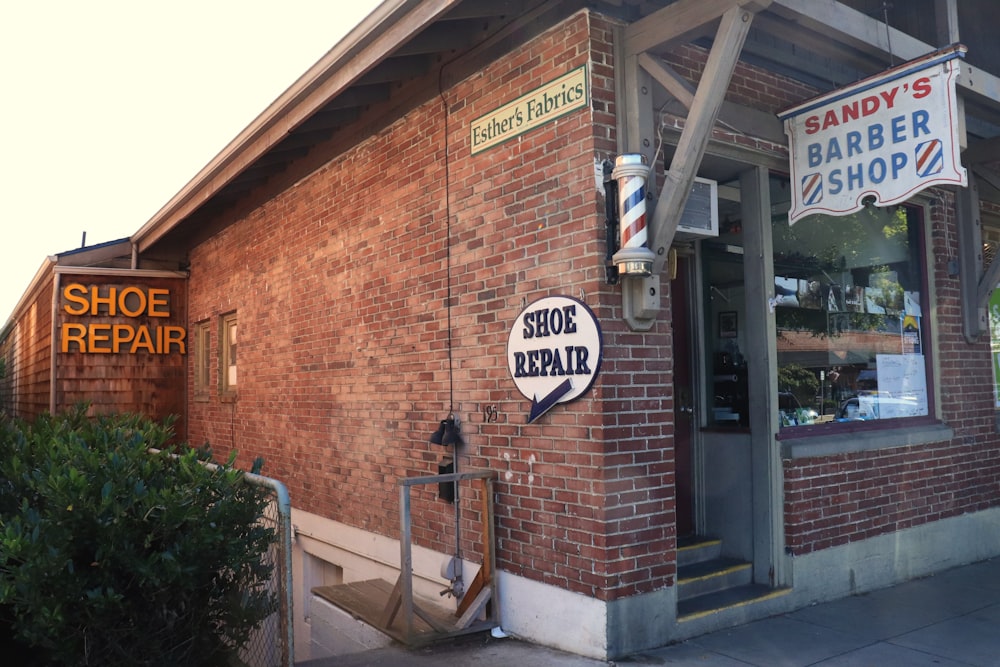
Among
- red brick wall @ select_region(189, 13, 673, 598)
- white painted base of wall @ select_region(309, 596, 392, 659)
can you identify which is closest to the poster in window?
red brick wall @ select_region(189, 13, 673, 598)

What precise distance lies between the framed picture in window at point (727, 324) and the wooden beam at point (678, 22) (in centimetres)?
216

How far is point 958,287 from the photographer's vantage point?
7.07 m

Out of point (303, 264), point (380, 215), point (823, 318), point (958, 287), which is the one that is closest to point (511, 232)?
point (380, 215)

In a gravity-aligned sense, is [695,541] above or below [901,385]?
below

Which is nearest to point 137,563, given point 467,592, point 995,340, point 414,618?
point 414,618

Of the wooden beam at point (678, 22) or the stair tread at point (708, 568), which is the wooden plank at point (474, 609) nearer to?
the stair tread at point (708, 568)

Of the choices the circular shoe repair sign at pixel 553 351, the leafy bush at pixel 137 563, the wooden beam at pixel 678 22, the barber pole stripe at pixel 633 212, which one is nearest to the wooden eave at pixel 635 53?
the wooden beam at pixel 678 22

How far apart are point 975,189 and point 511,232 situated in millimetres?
4436

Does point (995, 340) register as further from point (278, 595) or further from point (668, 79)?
point (278, 595)

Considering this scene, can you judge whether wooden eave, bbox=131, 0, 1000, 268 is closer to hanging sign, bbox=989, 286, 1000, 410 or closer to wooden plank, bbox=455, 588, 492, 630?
hanging sign, bbox=989, 286, 1000, 410

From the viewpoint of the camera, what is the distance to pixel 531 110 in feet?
16.9

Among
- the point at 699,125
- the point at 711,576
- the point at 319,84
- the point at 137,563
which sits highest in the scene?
the point at 319,84

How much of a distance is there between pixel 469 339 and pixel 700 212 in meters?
1.77

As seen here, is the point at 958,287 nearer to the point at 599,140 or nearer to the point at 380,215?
the point at 599,140
